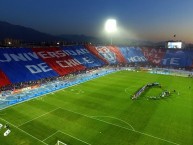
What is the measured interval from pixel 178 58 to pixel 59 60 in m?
55.7

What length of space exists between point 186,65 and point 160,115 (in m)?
62.3

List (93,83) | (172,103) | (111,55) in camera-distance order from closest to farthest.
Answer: (172,103) < (93,83) < (111,55)

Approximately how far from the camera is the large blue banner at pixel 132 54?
324ft

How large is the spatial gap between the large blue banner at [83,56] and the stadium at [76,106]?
2487mm

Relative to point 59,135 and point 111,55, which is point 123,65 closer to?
point 111,55

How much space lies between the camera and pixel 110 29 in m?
101

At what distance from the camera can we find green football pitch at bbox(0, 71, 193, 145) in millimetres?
24984

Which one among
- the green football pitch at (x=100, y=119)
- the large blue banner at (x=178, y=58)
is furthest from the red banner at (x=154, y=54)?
the green football pitch at (x=100, y=119)

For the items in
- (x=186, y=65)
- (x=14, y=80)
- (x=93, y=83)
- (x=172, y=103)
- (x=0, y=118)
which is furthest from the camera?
(x=186, y=65)

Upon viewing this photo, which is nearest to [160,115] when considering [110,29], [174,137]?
[174,137]

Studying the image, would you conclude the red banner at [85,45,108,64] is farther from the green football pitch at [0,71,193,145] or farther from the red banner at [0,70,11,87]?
the red banner at [0,70,11,87]

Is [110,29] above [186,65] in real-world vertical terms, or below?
above

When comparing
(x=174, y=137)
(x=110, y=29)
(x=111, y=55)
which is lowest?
(x=174, y=137)

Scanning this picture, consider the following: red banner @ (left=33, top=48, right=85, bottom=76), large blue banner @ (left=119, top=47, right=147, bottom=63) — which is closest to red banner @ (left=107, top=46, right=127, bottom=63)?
large blue banner @ (left=119, top=47, right=147, bottom=63)
